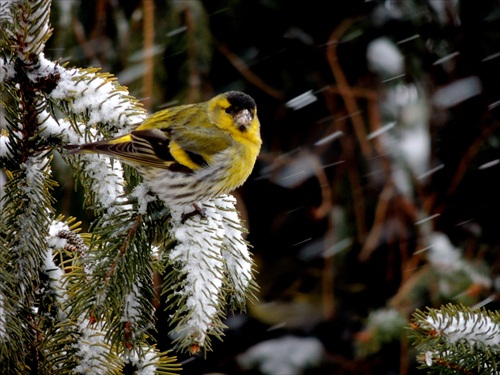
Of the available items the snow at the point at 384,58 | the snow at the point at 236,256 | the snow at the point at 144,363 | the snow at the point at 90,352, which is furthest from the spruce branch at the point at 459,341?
the snow at the point at 384,58

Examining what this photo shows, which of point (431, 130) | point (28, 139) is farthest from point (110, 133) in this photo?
point (431, 130)

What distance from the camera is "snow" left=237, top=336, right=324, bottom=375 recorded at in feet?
10.4

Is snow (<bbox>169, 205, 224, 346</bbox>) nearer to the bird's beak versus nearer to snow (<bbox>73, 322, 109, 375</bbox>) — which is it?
snow (<bbox>73, 322, 109, 375</bbox>)

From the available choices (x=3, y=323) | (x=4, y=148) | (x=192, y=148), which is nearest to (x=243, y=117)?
(x=192, y=148)

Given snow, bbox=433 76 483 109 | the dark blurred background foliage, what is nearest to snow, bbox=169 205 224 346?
the dark blurred background foliage

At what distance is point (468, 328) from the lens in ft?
4.97

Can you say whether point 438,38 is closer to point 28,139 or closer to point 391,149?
point 391,149

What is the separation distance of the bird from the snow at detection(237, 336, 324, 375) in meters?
1.38

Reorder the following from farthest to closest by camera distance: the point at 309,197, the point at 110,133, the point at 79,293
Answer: the point at 309,197, the point at 110,133, the point at 79,293

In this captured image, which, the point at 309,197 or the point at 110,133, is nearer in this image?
the point at 110,133

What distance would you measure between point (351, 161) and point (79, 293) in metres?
1.90

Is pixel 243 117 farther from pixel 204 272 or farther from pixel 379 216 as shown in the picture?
pixel 379 216

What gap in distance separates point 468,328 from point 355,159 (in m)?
1.62

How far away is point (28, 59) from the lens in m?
1.45
